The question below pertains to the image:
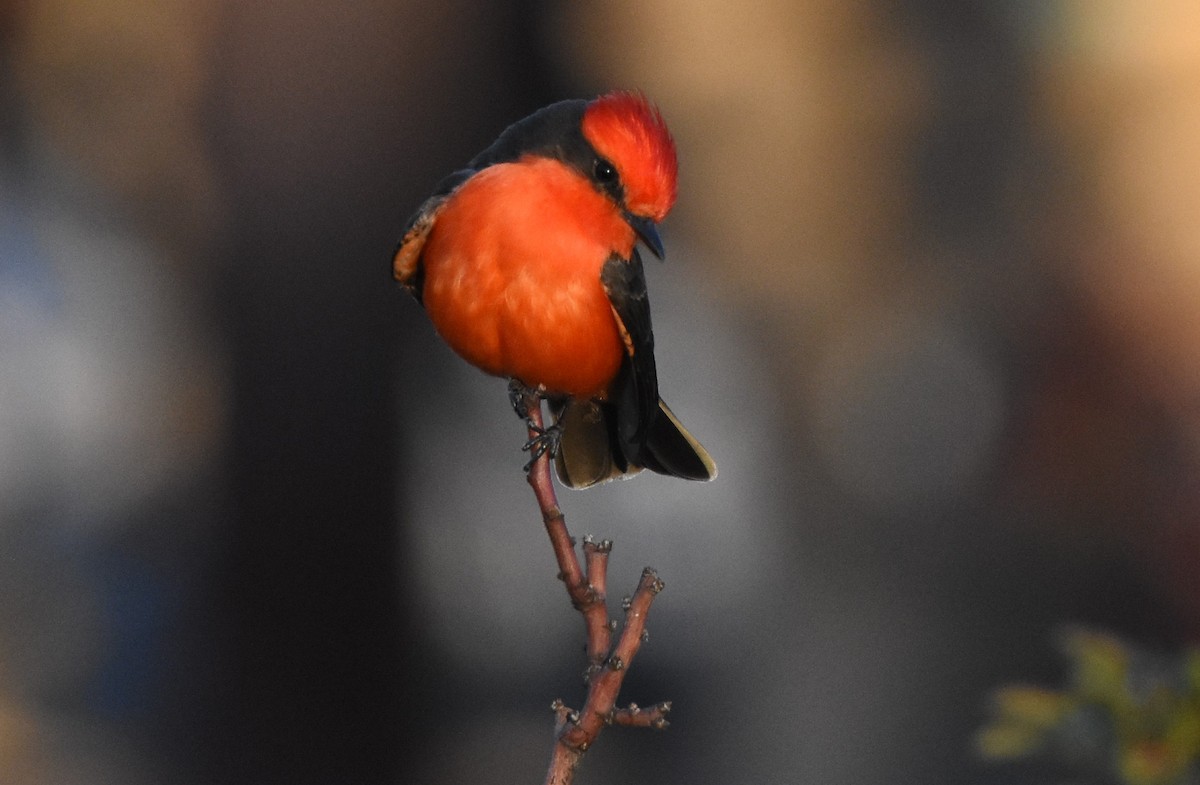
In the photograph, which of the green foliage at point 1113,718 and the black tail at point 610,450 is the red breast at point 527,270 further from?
the green foliage at point 1113,718

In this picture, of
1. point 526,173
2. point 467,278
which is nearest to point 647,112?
point 526,173

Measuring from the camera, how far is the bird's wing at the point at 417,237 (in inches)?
85.9

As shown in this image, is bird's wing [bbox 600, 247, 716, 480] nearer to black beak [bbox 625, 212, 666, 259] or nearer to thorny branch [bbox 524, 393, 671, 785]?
black beak [bbox 625, 212, 666, 259]

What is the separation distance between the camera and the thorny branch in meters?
1.19

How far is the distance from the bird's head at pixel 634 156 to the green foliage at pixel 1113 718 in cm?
102

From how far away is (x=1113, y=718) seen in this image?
1.16 m

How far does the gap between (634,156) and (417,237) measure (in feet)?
1.31

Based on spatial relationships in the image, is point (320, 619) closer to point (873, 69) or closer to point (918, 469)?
point (918, 469)

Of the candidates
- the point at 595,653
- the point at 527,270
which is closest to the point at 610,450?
the point at 527,270

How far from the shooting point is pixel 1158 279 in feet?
14.8

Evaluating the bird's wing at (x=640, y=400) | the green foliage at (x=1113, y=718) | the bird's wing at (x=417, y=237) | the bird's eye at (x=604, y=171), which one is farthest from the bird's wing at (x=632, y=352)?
the green foliage at (x=1113, y=718)

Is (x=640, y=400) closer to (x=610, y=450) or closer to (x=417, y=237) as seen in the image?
(x=610, y=450)

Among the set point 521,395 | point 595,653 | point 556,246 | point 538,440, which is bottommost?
point 595,653

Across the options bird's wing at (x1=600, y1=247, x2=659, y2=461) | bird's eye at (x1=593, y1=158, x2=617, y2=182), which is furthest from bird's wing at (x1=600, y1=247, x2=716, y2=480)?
bird's eye at (x1=593, y1=158, x2=617, y2=182)
